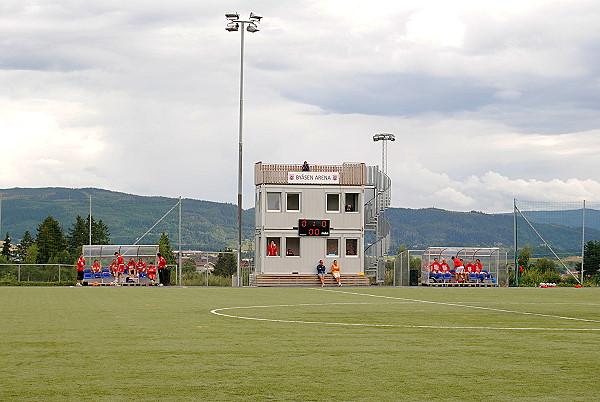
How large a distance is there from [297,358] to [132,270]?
4433cm

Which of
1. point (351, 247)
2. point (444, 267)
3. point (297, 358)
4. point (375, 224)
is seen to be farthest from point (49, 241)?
point (297, 358)

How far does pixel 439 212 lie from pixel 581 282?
90783 mm

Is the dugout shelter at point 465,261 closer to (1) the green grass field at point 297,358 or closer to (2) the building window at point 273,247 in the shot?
(2) the building window at point 273,247

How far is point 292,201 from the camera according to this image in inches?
2346

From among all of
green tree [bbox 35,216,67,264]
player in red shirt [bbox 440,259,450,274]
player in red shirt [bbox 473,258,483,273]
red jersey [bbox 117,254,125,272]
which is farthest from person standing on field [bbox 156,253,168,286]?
green tree [bbox 35,216,67,264]

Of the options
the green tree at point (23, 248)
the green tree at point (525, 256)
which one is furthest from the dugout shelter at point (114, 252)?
the green tree at point (23, 248)

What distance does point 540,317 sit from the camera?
22234mm

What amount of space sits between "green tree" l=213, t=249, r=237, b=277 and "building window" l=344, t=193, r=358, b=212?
10.6 m

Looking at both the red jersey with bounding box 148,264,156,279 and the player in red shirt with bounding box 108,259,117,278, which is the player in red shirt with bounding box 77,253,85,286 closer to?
the player in red shirt with bounding box 108,259,117,278

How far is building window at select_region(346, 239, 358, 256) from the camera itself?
5962cm

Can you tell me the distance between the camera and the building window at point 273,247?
5866 centimetres

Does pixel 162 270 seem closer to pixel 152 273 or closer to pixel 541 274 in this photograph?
pixel 152 273

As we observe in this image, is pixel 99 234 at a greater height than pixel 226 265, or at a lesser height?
greater

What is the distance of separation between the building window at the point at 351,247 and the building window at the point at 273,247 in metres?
4.32
